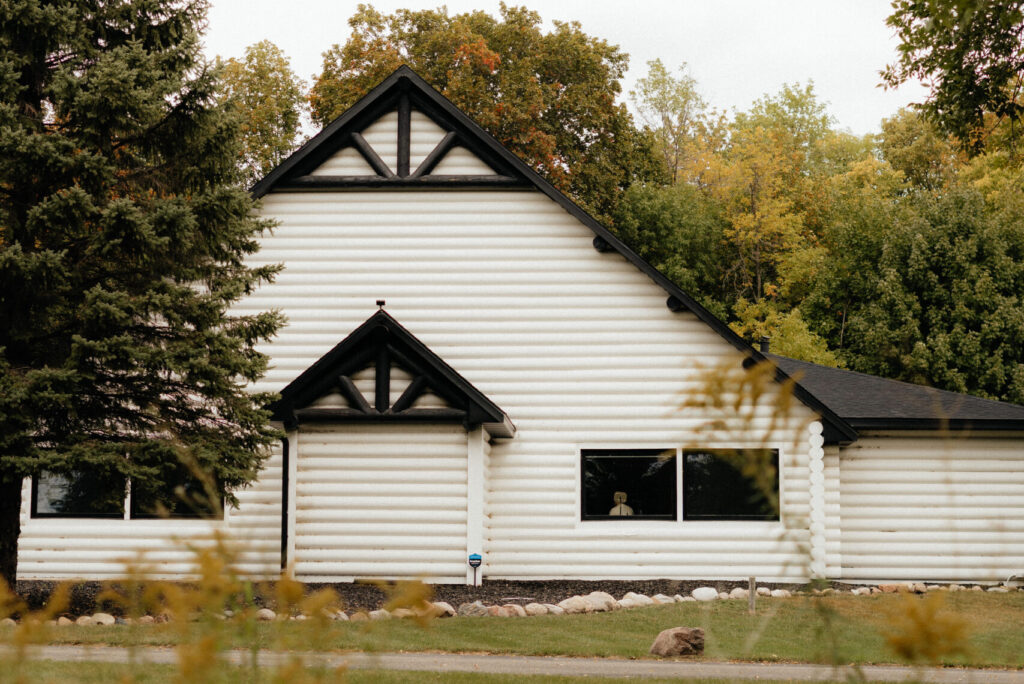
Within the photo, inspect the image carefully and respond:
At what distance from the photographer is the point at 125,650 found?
991cm

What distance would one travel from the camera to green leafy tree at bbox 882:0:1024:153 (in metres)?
15.5

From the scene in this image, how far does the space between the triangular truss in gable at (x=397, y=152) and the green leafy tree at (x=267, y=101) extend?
70.8ft

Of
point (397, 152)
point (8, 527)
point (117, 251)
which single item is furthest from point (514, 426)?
point (8, 527)

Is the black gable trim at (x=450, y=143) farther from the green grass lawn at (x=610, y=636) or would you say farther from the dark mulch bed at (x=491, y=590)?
the green grass lawn at (x=610, y=636)

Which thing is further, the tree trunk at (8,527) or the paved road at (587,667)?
the tree trunk at (8,527)

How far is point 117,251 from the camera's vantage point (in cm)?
1193

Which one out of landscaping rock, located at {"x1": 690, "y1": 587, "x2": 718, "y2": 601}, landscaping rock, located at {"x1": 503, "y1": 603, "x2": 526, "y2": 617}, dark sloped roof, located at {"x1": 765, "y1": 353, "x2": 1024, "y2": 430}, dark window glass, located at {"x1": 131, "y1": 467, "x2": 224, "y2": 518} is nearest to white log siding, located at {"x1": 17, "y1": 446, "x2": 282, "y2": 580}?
dark window glass, located at {"x1": 131, "y1": 467, "x2": 224, "y2": 518}

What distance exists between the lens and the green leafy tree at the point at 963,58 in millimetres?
15500

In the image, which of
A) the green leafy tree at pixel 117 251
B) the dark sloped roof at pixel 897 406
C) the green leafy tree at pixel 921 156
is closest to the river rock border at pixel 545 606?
the green leafy tree at pixel 117 251

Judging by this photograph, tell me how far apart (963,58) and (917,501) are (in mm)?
6921

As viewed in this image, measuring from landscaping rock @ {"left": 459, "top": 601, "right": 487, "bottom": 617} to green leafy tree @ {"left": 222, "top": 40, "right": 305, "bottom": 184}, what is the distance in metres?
28.1

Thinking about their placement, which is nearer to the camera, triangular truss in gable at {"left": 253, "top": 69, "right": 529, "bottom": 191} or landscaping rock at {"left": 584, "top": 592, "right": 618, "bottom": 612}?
landscaping rock at {"left": 584, "top": 592, "right": 618, "bottom": 612}

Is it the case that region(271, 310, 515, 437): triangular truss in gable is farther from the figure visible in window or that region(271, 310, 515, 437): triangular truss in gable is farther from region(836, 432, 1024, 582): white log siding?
region(836, 432, 1024, 582): white log siding

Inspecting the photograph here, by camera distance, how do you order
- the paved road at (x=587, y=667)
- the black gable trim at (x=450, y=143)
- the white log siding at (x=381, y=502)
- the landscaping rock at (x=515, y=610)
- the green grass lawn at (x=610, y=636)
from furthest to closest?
A: the black gable trim at (x=450, y=143), the white log siding at (x=381, y=502), the landscaping rock at (x=515, y=610), the green grass lawn at (x=610, y=636), the paved road at (x=587, y=667)
